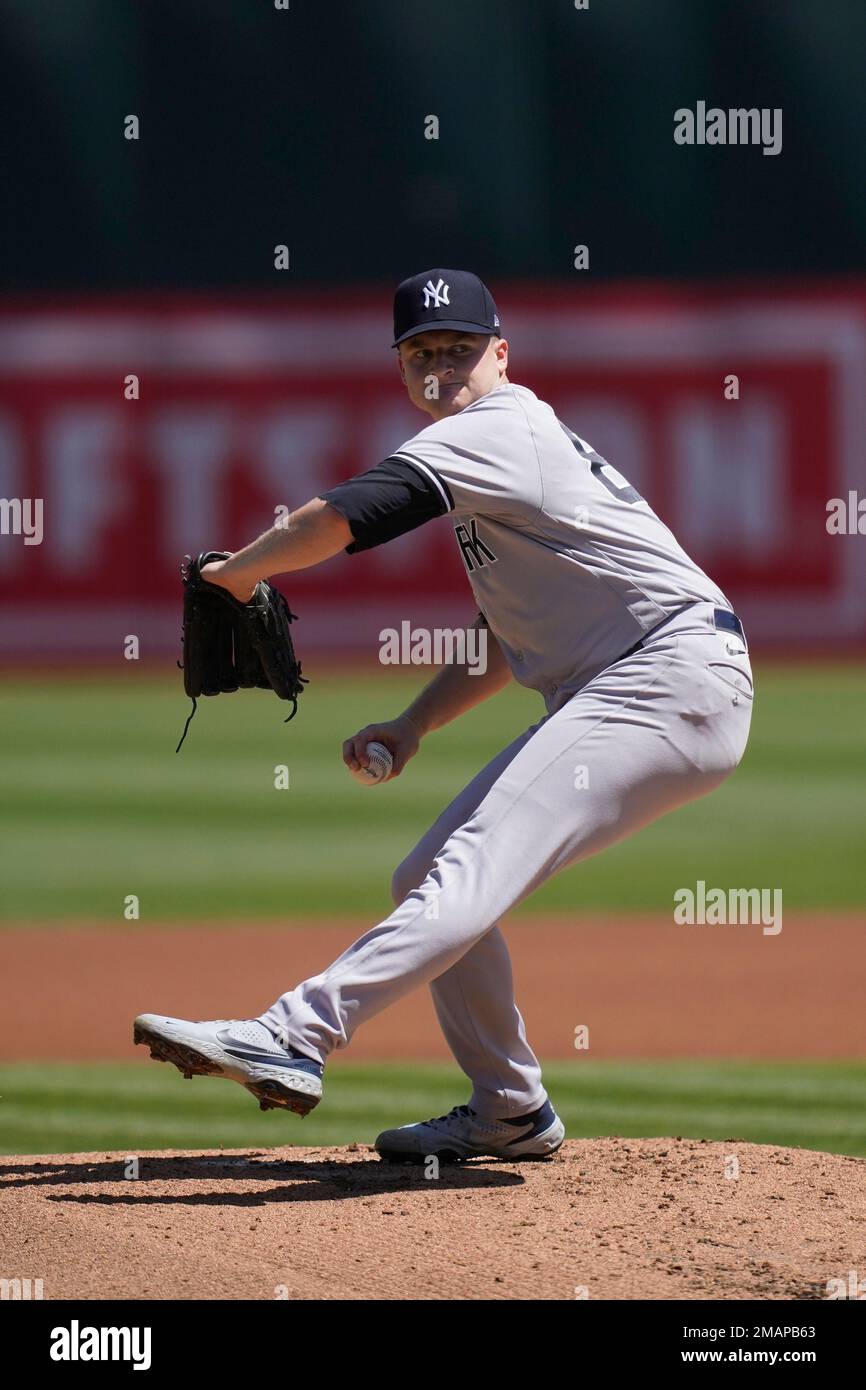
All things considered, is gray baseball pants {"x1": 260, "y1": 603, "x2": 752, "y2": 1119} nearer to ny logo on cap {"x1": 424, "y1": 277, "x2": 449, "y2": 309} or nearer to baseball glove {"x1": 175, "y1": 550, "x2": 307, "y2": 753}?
baseball glove {"x1": 175, "y1": 550, "x2": 307, "y2": 753}

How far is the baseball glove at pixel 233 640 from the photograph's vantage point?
339cm

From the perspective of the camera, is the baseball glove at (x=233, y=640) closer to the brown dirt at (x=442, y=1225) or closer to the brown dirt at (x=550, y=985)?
the brown dirt at (x=442, y=1225)

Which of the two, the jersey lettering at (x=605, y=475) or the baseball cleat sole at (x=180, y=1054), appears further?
the jersey lettering at (x=605, y=475)

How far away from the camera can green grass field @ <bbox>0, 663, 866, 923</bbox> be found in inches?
348

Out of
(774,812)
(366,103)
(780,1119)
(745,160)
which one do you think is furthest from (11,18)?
(780,1119)

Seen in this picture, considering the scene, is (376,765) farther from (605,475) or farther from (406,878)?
(605,475)

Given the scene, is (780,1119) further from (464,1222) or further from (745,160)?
(745,160)

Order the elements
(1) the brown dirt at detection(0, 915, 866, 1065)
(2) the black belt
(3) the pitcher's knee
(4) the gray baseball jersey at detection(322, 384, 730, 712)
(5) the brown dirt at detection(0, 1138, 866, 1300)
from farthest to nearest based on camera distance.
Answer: (1) the brown dirt at detection(0, 915, 866, 1065), (3) the pitcher's knee, (2) the black belt, (4) the gray baseball jersey at detection(322, 384, 730, 712), (5) the brown dirt at detection(0, 1138, 866, 1300)

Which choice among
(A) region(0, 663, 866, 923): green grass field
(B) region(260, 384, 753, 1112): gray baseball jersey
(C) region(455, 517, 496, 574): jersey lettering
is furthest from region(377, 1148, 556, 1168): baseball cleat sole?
(A) region(0, 663, 866, 923): green grass field

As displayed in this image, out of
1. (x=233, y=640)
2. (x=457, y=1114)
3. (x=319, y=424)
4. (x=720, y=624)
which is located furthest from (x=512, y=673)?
(x=319, y=424)

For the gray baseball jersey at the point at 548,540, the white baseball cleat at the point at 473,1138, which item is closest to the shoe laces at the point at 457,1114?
the white baseball cleat at the point at 473,1138

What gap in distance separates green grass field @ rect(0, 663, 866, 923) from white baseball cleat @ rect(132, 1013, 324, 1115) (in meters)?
4.93

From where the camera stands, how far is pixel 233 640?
348cm

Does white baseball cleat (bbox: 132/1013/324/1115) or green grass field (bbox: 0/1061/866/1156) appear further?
green grass field (bbox: 0/1061/866/1156)
